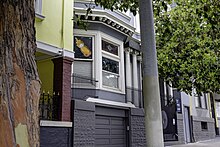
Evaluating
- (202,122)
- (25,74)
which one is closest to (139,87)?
(202,122)

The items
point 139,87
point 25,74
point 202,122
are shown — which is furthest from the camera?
point 202,122

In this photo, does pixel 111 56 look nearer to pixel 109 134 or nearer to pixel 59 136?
pixel 109 134

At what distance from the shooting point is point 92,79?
38.3 feet

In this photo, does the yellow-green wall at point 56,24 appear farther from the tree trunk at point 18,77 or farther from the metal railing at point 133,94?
the tree trunk at point 18,77

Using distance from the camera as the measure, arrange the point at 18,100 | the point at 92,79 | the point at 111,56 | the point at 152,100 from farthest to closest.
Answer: the point at 111,56
the point at 92,79
the point at 152,100
the point at 18,100

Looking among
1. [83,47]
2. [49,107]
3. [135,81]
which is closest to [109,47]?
[83,47]

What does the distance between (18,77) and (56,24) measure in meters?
8.26

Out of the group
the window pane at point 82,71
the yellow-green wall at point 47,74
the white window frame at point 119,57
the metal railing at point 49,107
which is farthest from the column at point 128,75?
the metal railing at point 49,107

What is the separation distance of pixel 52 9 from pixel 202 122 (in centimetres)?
1641

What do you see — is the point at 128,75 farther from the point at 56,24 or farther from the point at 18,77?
the point at 18,77

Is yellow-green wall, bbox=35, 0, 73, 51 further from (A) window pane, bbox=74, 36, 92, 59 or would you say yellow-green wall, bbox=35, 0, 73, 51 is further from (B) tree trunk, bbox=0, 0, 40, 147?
(B) tree trunk, bbox=0, 0, 40, 147

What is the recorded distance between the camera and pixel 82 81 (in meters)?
11.6

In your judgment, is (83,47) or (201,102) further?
(201,102)

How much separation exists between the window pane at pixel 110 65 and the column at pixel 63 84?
239 cm
